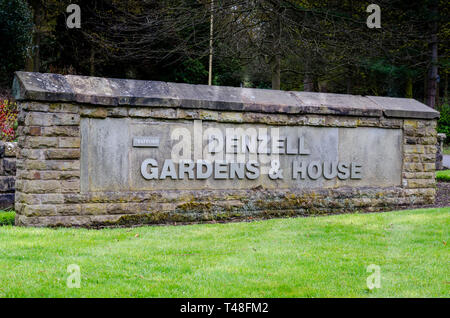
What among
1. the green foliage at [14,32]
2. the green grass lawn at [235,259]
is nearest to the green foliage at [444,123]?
the green foliage at [14,32]

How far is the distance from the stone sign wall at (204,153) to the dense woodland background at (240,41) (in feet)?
11.6

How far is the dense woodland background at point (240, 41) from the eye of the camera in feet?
42.2

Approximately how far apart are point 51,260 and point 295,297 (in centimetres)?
248

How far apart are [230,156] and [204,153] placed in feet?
1.50

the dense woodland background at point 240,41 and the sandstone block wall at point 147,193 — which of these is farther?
the dense woodland background at point 240,41

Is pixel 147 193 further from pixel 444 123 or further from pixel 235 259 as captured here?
pixel 444 123

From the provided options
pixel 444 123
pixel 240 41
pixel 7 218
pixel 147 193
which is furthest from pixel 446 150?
pixel 7 218

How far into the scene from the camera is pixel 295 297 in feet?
13.5

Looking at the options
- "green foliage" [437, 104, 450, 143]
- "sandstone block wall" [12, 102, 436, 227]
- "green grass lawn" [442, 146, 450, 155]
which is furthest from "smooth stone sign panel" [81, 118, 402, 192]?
"green foliage" [437, 104, 450, 143]

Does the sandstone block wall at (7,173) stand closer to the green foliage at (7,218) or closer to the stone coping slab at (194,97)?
the green foliage at (7,218)

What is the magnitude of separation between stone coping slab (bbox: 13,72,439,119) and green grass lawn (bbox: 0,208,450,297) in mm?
1889

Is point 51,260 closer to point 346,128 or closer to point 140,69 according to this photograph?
point 346,128

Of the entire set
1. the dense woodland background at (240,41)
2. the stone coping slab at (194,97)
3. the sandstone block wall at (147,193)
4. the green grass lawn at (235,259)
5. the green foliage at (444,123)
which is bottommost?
the green grass lawn at (235,259)

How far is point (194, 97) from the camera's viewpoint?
8.17m
